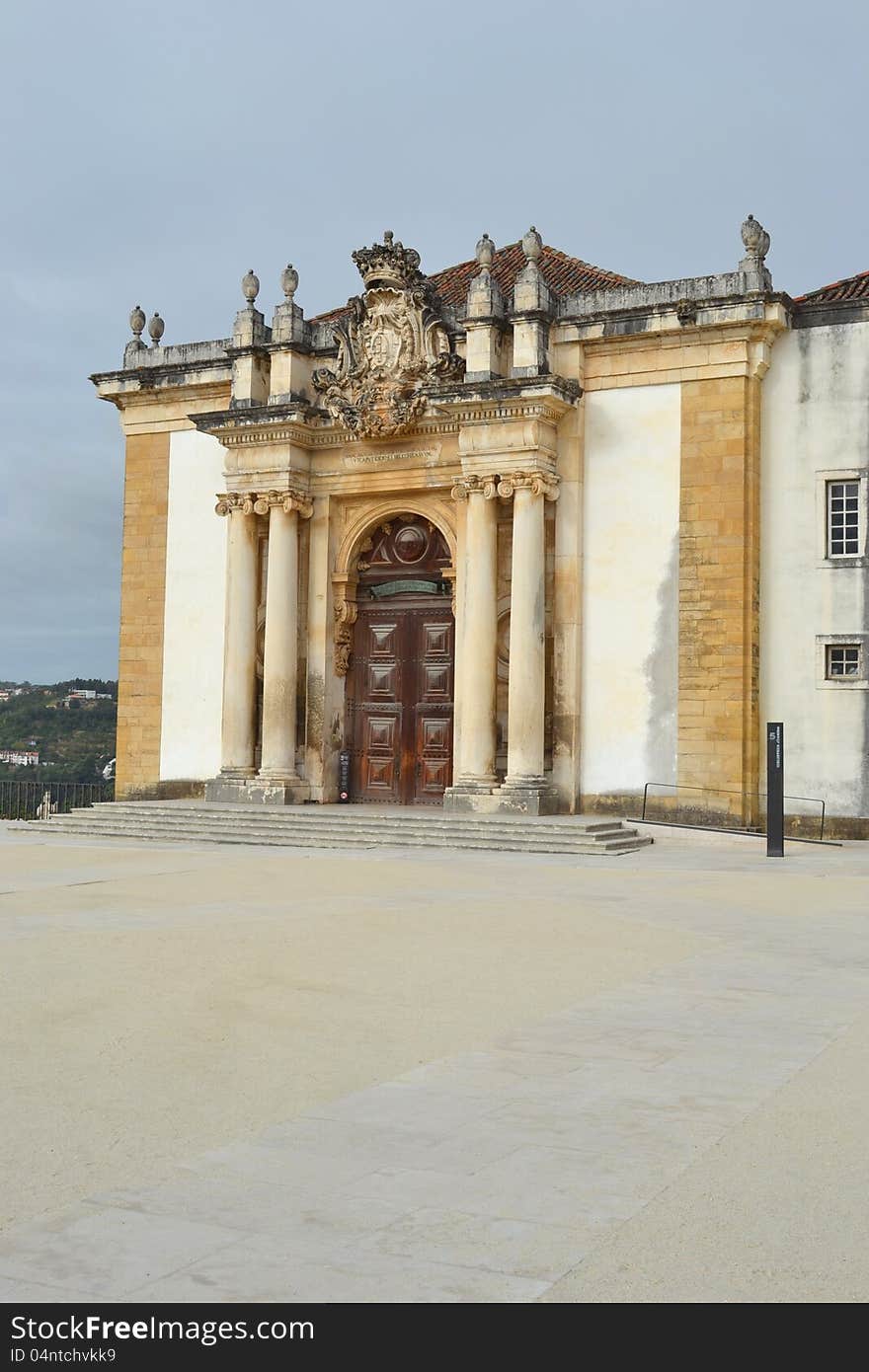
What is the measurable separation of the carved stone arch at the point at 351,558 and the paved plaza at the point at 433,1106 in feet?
45.0

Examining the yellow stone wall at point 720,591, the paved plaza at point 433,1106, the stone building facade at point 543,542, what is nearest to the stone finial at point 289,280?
the stone building facade at point 543,542

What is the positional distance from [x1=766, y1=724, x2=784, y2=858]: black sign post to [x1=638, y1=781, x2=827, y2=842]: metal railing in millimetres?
2613

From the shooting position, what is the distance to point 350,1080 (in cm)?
609

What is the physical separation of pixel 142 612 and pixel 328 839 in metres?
8.54

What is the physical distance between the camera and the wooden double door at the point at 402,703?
24.9 metres

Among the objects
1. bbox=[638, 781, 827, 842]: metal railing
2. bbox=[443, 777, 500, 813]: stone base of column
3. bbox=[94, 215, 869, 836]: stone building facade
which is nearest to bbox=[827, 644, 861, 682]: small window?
bbox=[94, 215, 869, 836]: stone building facade

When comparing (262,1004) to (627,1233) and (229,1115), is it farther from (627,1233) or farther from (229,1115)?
(627,1233)

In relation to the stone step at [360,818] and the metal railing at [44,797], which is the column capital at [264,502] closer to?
the stone step at [360,818]

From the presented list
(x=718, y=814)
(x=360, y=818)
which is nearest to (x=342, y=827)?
(x=360, y=818)

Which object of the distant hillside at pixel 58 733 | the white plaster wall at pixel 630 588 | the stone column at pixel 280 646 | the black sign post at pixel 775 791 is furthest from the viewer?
the distant hillside at pixel 58 733

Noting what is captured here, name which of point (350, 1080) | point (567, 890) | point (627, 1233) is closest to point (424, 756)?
point (567, 890)

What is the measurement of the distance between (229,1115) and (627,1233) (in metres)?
1.88

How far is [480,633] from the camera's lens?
2269 cm

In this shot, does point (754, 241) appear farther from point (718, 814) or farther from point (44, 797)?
point (44, 797)
